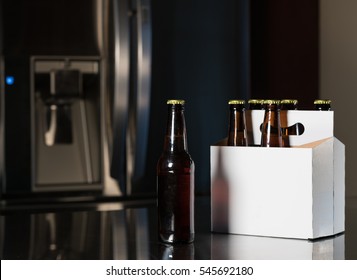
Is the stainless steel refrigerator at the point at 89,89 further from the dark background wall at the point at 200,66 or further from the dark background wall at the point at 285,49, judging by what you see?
the dark background wall at the point at 285,49

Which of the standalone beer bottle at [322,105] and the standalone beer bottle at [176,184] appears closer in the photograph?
the standalone beer bottle at [176,184]

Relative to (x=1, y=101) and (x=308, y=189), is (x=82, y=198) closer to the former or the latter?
(x=1, y=101)

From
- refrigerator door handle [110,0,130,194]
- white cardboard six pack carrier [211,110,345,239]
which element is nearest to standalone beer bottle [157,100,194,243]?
white cardboard six pack carrier [211,110,345,239]

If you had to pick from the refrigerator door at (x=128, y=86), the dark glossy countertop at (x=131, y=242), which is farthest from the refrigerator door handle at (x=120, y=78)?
the dark glossy countertop at (x=131, y=242)

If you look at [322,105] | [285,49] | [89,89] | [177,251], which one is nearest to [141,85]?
[89,89]

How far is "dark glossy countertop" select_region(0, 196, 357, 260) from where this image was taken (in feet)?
3.79

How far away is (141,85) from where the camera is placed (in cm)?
285

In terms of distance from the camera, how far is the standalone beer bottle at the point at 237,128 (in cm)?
134

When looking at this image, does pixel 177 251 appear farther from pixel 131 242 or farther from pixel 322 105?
pixel 322 105

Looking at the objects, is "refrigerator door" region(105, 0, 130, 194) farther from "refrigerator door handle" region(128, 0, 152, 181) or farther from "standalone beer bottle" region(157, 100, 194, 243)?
"standalone beer bottle" region(157, 100, 194, 243)

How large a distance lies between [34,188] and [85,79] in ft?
1.52

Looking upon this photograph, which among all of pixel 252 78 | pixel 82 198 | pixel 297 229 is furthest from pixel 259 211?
pixel 252 78

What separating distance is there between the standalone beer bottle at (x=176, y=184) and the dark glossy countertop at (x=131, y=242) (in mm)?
35

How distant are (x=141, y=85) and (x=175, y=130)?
5.40 feet
